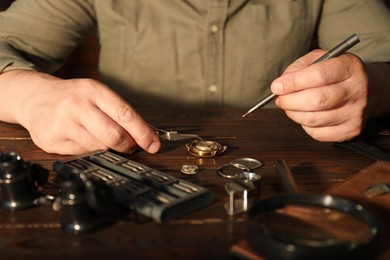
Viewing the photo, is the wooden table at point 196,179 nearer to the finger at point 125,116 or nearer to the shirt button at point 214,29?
the finger at point 125,116

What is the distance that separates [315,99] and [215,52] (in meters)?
0.69

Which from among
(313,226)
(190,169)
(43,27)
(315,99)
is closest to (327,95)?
(315,99)

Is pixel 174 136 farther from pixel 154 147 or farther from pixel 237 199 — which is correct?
pixel 237 199

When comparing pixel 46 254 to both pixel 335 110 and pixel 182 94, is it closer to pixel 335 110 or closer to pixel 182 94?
pixel 335 110

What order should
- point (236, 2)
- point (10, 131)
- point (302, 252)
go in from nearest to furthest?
1. point (302, 252)
2. point (10, 131)
3. point (236, 2)

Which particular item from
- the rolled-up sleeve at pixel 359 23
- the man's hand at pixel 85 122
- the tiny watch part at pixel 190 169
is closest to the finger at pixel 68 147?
the man's hand at pixel 85 122

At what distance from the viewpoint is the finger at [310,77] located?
1.05 m

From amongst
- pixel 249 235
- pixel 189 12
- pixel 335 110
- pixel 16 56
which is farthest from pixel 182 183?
pixel 189 12

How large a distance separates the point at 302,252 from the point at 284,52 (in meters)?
1.23

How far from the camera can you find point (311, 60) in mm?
1199

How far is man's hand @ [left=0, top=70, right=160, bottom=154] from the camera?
106 centimetres

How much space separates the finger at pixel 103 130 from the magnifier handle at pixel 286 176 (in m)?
0.31

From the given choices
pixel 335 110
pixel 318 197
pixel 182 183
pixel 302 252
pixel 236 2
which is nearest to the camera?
pixel 302 252

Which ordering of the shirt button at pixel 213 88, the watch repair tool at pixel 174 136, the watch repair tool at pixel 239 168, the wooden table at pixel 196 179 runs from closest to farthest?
the wooden table at pixel 196 179 → the watch repair tool at pixel 239 168 → the watch repair tool at pixel 174 136 → the shirt button at pixel 213 88
